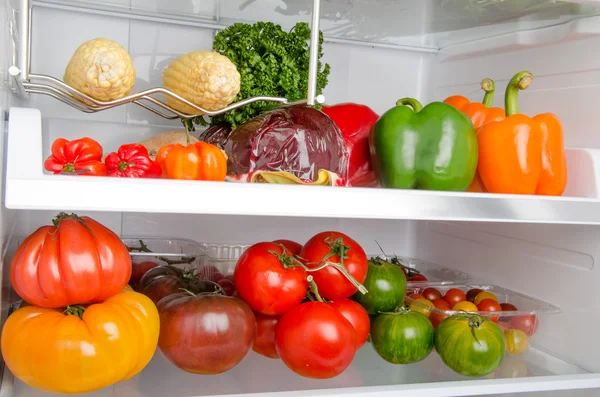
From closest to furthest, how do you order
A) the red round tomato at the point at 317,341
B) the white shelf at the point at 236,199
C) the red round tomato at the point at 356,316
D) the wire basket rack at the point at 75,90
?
the white shelf at the point at 236,199 < the wire basket rack at the point at 75,90 < the red round tomato at the point at 317,341 < the red round tomato at the point at 356,316

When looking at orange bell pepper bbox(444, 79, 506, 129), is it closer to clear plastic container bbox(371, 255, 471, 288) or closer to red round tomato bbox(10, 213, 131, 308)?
clear plastic container bbox(371, 255, 471, 288)

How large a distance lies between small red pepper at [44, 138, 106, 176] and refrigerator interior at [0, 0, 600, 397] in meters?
0.09

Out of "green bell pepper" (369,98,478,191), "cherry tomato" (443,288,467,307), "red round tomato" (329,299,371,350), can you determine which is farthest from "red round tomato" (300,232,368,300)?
"cherry tomato" (443,288,467,307)

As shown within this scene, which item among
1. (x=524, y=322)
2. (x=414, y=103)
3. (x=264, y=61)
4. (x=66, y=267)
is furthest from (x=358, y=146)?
(x=66, y=267)

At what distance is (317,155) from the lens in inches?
40.6

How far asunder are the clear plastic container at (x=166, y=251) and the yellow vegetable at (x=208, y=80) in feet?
0.88

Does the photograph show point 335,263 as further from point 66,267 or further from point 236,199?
point 66,267

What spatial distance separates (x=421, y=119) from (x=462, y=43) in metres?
0.55

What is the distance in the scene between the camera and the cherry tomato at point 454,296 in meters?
1.22

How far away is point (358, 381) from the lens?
1028mm

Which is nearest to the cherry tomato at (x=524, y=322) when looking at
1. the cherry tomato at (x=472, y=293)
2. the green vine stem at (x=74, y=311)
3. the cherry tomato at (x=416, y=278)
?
the cherry tomato at (x=472, y=293)

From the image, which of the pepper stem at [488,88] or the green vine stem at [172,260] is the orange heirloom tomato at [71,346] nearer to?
the green vine stem at [172,260]

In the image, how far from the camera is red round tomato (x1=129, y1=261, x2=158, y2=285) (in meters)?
1.12

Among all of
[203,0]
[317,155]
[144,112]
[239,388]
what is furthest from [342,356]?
[203,0]
